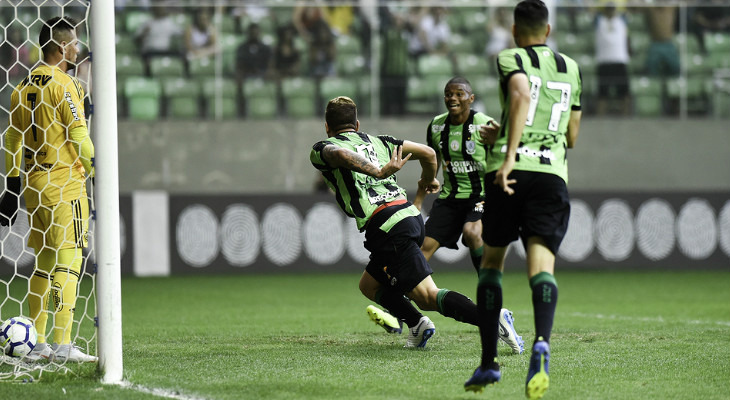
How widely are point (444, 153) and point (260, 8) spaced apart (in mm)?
9055

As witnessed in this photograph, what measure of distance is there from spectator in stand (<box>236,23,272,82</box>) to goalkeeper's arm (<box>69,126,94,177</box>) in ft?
31.5

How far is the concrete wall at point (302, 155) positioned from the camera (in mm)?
15797

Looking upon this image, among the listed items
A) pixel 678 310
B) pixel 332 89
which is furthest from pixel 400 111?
pixel 678 310

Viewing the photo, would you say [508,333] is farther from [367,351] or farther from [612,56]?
[612,56]

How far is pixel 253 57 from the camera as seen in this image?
15570 mm

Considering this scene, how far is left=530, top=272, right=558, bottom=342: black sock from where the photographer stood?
4.55 metres

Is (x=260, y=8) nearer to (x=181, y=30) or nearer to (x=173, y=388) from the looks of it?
(x=181, y=30)

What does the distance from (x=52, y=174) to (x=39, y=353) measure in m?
1.17

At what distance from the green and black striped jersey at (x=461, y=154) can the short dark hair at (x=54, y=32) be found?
10.0 ft

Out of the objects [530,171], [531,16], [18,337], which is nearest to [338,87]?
[18,337]

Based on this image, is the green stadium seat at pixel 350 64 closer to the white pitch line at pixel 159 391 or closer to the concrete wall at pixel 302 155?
the concrete wall at pixel 302 155

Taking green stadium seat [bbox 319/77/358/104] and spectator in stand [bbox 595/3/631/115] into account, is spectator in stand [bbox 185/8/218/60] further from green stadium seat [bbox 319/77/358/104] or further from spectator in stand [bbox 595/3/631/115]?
spectator in stand [bbox 595/3/631/115]

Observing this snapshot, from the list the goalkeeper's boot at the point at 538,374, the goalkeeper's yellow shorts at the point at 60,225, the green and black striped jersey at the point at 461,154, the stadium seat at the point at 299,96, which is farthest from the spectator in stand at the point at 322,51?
the goalkeeper's boot at the point at 538,374

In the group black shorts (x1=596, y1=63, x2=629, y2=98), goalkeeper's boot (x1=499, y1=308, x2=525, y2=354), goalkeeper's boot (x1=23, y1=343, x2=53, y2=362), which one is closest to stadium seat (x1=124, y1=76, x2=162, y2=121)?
black shorts (x1=596, y1=63, x2=629, y2=98)
